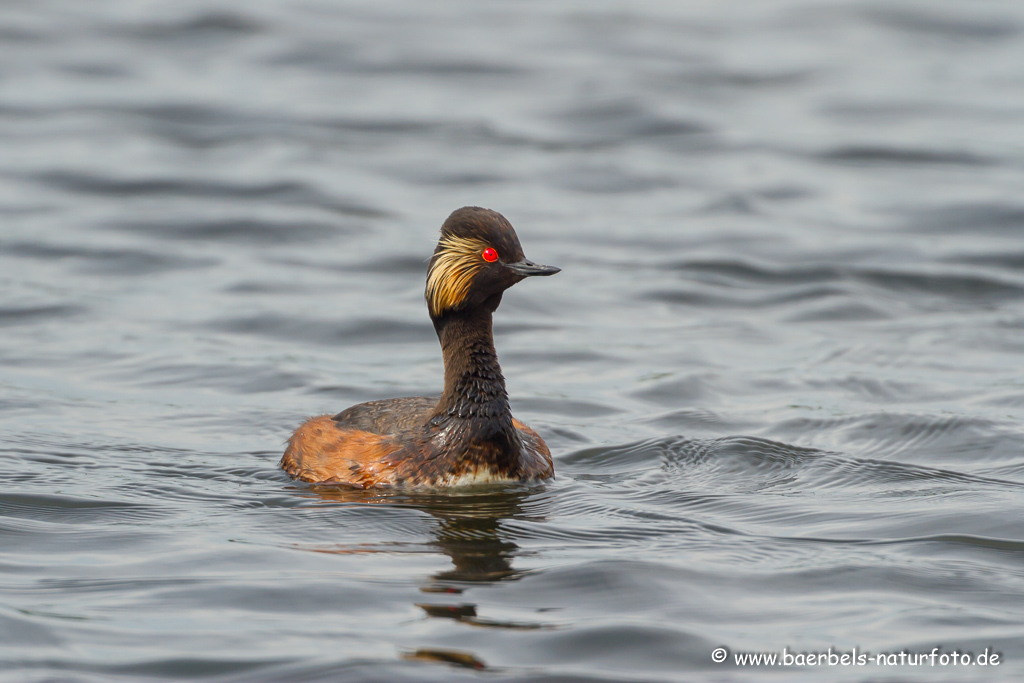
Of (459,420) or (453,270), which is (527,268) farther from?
(459,420)

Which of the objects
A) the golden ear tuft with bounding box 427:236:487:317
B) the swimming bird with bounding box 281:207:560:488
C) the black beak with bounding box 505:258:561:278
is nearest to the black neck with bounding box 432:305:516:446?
the swimming bird with bounding box 281:207:560:488

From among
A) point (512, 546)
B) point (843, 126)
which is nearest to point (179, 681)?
point (512, 546)

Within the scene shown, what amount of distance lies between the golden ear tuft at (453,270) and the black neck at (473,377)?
0.16 metres

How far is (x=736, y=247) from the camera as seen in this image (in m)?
19.4

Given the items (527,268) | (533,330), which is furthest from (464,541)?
(533,330)

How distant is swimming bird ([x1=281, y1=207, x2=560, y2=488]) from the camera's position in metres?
9.91

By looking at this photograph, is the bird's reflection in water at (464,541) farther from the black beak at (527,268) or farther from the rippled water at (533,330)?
the black beak at (527,268)

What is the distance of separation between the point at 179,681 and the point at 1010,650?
422cm

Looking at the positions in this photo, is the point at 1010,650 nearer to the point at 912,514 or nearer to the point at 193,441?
the point at 912,514

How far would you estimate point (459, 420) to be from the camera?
1020 cm

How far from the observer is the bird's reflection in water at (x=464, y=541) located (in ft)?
24.5

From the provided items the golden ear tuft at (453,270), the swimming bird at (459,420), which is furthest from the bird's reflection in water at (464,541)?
the golden ear tuft at (453,270)

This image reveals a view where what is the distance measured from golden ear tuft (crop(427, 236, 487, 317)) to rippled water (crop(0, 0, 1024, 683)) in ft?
4.82

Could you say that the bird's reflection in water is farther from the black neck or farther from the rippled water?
the black neck
